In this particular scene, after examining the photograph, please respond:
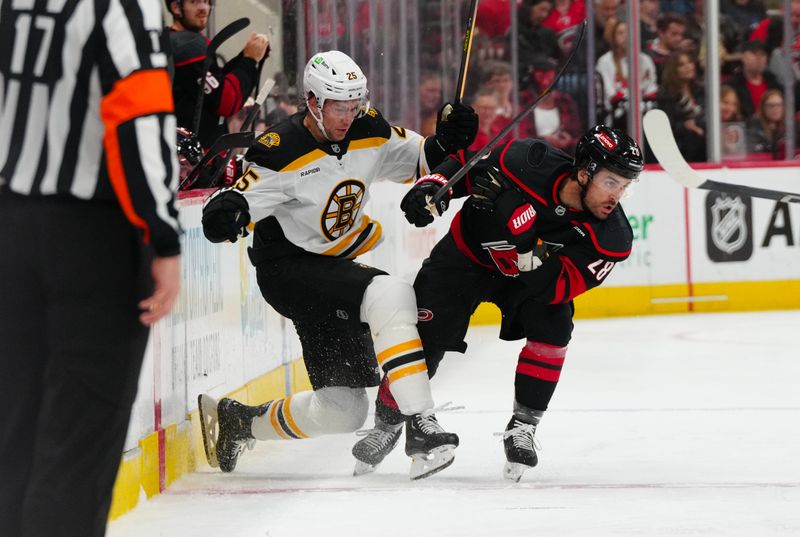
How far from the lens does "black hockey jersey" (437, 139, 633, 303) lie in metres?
3.30

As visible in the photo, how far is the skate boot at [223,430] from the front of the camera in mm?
3525

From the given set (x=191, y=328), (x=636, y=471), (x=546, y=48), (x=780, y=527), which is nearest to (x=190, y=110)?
(x=191, y=328)

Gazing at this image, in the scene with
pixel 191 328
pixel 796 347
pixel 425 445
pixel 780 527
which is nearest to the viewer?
pixel 780 527

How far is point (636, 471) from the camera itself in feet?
11.3

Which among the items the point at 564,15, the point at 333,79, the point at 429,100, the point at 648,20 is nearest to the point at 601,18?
the point at 564,15

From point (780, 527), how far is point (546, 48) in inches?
210

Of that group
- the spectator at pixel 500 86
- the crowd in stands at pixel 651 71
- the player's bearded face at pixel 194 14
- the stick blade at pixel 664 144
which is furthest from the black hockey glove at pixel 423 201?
the spectator at pixel 500 86

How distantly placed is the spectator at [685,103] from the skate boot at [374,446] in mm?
4575

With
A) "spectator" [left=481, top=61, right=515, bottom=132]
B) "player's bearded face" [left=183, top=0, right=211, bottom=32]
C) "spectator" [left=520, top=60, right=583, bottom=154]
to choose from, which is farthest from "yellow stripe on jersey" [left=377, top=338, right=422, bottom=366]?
"spectator" [left=520, top=60, right=583, bottom=154]

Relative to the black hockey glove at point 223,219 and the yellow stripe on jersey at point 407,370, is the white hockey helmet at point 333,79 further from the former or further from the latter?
the yellow stripe on jersey at point 407,370

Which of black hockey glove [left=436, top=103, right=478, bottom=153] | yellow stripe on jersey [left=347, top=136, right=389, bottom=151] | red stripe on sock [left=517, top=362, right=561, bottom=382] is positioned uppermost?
black hockey glove [left=436, top=103, right=478, bottom=153]

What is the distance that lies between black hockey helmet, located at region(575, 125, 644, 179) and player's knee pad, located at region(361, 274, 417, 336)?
54 cm

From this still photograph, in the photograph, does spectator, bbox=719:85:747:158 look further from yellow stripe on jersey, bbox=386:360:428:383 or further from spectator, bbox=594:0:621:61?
yellow stripe on jersey, bbox=386:360:428:383

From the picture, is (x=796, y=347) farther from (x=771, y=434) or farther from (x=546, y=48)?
(x=546, y=48)
